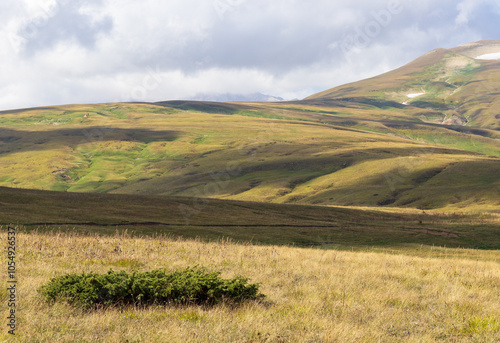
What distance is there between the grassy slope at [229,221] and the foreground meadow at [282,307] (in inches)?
583

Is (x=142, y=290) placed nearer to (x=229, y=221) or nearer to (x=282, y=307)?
(x=282, y=307)

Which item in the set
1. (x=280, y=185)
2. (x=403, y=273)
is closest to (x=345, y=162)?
(x=280, y=185)

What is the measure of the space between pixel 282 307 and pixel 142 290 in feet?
11.8

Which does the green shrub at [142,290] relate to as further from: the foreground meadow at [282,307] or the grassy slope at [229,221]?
the grassy slope at [229,221]

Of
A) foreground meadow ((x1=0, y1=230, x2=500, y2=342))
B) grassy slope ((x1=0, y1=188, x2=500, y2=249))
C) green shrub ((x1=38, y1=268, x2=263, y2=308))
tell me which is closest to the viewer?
foreground meadow ((x1=0, y1=230, x2=500, y2=342))

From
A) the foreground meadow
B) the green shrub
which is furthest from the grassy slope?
the green shrub

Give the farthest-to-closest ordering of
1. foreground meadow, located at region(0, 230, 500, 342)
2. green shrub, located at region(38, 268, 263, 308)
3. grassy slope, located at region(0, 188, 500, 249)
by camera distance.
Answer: grassy slope, located at region(0, 188, 500, 249), green shrub, located at region(38, 268, 263, 308), foreground meadow, located at region(0, 230, 500, 342)

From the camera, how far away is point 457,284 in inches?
629

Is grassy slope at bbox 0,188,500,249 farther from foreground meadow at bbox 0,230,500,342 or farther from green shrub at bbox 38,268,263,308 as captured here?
green shrub at bbox 38,268,263,308

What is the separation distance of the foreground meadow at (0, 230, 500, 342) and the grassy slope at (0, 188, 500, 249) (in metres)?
14.8

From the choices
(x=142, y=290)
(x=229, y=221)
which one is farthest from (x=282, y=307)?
(x=229, y=221)

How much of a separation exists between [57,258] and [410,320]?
12380 millimetres

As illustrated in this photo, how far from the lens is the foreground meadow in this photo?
9008 millimetres

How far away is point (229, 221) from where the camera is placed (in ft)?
166
